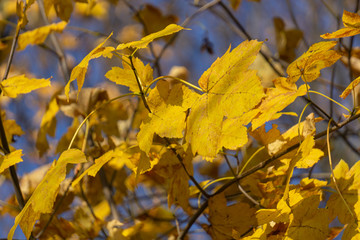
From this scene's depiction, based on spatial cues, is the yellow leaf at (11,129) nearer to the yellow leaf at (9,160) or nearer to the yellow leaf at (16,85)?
the yellow leaf at (16,85)

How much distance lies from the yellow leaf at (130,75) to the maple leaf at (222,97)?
110 mm

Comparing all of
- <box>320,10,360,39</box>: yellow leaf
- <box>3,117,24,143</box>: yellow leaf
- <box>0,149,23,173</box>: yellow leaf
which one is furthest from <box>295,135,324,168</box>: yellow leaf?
<box>3,117,24,143</box>: yellow leaf

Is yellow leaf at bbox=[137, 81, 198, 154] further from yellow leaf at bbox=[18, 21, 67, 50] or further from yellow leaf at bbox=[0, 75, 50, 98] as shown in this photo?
yellow leaf at bbox=[18, 21, 67, 50]

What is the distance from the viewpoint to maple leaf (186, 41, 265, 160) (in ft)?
1.90

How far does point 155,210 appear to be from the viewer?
1.39m

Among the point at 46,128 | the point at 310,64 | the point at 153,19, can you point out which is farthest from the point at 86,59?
the point at 153,19

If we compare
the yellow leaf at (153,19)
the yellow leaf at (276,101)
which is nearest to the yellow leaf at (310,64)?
the yellow leaf at (276,101)

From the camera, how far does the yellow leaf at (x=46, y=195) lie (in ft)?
1.93

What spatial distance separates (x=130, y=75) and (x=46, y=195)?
0.73 ft

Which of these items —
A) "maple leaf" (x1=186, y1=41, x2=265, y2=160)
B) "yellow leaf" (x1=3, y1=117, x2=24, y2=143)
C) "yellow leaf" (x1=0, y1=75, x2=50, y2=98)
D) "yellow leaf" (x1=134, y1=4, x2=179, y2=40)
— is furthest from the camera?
"yellow leaf" (x1=134, y1=4, x2=179, y2=40)

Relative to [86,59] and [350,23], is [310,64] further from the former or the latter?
[86,59]

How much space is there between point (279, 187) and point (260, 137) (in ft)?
0.31

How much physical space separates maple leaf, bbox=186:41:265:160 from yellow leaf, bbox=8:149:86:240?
0.57ft

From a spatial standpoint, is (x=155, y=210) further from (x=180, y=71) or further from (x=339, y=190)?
(x=339, y=190)
